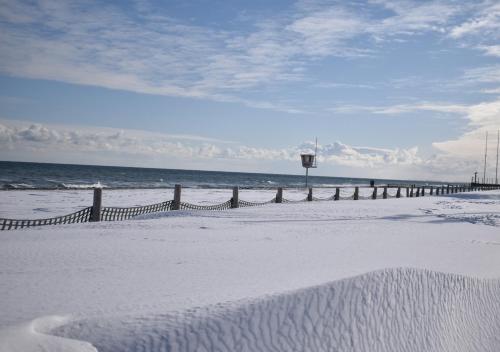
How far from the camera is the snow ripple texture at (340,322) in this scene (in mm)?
3391

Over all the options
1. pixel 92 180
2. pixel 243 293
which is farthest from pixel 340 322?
pixel 92 180

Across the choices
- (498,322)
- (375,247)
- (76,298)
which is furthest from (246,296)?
(375,247)

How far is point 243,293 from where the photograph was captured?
441cm

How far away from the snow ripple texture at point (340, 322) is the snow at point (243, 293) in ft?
0.04

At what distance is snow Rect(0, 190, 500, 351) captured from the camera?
3477mm

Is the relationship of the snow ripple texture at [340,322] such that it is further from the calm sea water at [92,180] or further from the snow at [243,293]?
the calm sea water at [92,180]

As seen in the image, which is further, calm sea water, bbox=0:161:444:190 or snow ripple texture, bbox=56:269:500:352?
calm sea water, bbox=0:161:444:190

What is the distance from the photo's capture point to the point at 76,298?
4.29m

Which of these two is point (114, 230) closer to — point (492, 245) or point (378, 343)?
point (378, 343)

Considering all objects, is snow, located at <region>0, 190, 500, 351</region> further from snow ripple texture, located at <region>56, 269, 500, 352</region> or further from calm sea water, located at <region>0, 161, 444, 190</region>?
calm sea water, located at <region>0, 161, 444, 190</region>

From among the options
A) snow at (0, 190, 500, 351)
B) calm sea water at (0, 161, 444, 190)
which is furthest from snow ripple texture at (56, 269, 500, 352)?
calm sea water at (0, 161, 444, 190)

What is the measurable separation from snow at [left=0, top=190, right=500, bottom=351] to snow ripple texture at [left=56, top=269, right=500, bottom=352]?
11mm

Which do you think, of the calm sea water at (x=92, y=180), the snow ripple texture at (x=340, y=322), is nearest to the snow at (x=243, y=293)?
the snow ripple texture at (x=340, y=322)

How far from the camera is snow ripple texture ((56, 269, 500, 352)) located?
339 centimetres
